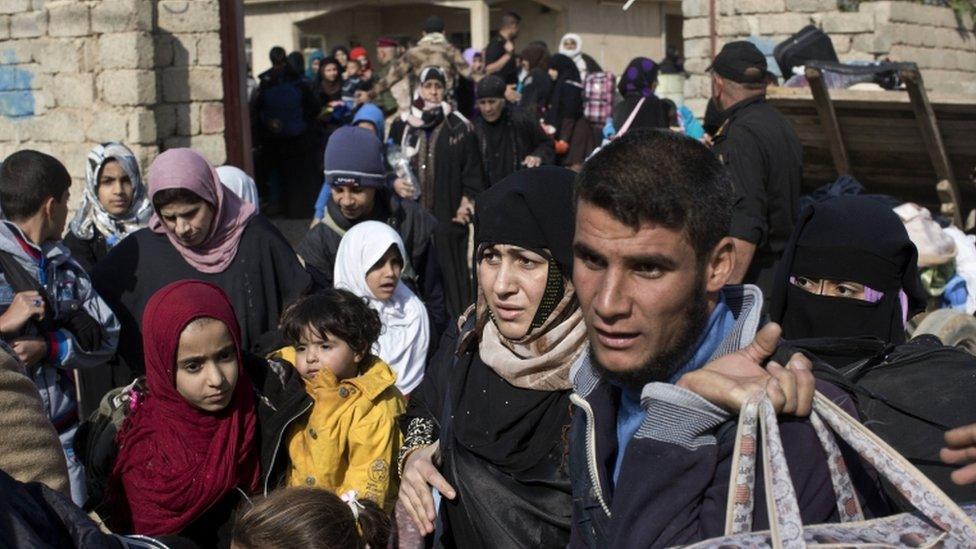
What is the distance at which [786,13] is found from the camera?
11875 millimetres

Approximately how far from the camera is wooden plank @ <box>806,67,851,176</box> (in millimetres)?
7355

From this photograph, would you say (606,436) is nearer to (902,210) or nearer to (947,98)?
(902,210)

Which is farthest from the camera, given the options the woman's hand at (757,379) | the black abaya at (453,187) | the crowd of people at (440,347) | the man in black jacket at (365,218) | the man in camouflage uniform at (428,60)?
the man in camouflage uniform at (428,60)

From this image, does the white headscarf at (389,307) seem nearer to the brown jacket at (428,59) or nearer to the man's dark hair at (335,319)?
the man's dark hair at (335,319)

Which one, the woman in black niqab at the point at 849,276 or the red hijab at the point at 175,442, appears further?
the red hijab at the point at 175,442

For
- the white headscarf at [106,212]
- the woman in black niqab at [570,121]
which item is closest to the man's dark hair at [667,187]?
the white headscarf at [106,212]

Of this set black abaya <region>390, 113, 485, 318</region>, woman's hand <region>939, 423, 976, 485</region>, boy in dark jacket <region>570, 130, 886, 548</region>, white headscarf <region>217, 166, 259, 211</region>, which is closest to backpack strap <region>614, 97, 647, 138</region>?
black abaya <region>390, 113, 485, 318</region>

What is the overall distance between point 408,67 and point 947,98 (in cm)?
558

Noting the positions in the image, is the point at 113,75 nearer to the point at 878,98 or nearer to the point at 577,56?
the point at 878,98

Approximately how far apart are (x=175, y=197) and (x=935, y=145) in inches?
206

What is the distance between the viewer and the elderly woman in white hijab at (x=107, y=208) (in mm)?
5297

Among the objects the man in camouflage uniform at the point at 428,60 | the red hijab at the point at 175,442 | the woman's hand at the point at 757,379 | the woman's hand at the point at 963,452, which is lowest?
the red hijab at the point at 175,442

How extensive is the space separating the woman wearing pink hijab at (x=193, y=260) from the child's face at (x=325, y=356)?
2.24 ft

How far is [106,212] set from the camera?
5.34 m
